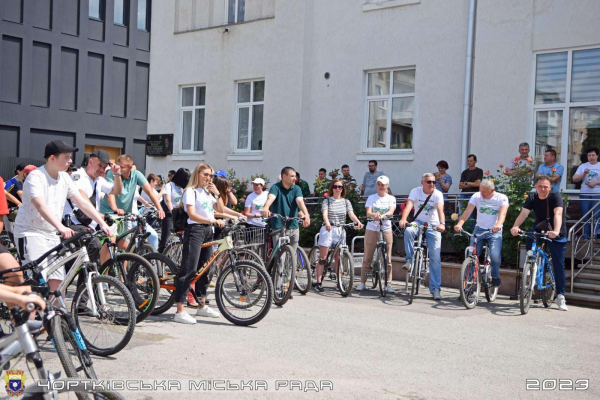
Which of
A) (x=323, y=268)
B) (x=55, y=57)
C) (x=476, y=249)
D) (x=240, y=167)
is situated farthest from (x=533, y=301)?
(x=55, y=57)

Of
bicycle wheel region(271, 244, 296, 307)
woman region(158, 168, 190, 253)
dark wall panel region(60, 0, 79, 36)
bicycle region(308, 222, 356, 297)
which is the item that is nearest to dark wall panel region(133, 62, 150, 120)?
dark wall panel region(60, 0, 79, 36)

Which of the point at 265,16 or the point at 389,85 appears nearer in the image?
the point at 389,85

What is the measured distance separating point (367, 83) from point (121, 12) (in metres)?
18.8

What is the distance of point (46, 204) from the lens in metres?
6.08

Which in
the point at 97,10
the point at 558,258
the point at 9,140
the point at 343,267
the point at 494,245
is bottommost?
the point at 343,267

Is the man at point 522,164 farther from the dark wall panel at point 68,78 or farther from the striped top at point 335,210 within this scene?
the dark wall panel at point 68,78

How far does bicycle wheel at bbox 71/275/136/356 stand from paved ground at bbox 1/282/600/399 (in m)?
0.19

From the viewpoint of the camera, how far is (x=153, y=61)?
21.0 metres

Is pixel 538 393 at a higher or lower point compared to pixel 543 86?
lower

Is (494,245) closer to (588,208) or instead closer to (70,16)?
(588,208)

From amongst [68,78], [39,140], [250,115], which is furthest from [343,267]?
[68,78]

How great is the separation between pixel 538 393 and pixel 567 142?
9.07m

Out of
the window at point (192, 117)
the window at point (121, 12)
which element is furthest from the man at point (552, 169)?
the window at point (121, 12)

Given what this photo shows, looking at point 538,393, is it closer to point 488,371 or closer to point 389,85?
point 488,371
